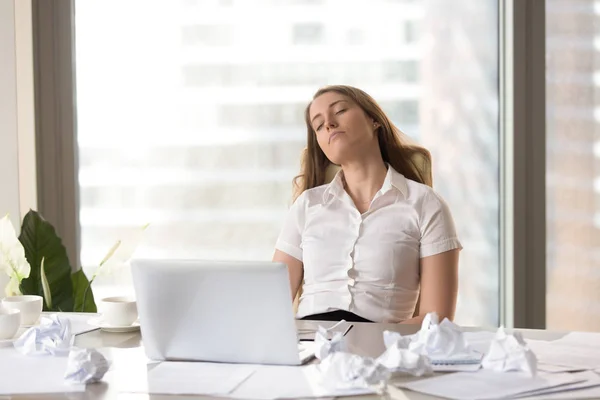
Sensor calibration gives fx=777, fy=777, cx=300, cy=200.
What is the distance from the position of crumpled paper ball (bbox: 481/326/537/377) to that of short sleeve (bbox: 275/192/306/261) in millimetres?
1130

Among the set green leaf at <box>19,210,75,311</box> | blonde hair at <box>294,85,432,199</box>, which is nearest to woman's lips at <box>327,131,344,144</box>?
blonde hair at <box>294,85,432,199</box>

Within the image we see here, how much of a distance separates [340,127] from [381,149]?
7.3 inches

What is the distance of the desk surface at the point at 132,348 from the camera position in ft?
3.86

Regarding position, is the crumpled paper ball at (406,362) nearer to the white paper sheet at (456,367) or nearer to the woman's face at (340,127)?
the white paper sheet at (456,367)

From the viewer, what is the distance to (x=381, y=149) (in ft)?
8.11

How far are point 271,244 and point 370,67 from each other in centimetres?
82

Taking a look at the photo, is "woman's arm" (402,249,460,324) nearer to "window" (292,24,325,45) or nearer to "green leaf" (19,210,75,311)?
"green leaf" (19,210,75,311)

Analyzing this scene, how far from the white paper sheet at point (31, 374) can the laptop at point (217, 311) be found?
0.17 metres

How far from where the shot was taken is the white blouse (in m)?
2.24

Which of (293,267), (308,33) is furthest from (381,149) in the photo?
(308,33)

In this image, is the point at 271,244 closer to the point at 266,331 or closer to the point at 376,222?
the point at 376,222

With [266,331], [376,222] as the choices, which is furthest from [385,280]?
[266,331]

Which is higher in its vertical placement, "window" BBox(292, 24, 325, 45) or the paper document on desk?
"window" BBox(292, 24, 325, 45)

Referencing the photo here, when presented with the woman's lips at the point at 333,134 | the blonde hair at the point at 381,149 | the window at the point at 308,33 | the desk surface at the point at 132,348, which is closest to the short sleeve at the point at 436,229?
the blonde hair at the point at 381,149
